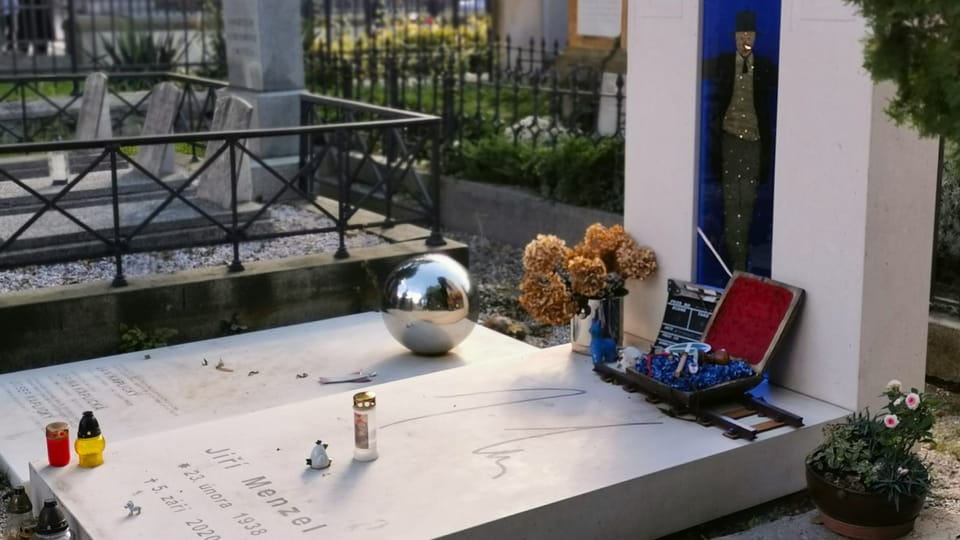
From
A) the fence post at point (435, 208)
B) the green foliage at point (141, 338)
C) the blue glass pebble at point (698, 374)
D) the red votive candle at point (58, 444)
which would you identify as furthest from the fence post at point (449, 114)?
the red votive candle at point (58, 444)

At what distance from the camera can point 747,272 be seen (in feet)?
19.0

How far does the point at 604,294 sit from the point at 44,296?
3.13m

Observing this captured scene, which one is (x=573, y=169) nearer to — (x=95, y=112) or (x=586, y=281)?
(x=586, y=281)

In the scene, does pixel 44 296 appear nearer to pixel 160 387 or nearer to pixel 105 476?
pixel 160 387

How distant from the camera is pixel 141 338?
687 cm

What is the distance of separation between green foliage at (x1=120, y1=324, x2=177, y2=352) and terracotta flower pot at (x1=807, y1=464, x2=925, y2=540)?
154 inches

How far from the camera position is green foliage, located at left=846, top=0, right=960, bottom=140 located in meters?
3.46

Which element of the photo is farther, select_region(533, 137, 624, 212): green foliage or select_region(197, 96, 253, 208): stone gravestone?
select_region(533, 137, 624, 212): green foliage

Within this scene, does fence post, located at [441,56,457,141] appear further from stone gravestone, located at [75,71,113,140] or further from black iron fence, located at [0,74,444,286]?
stone gravestone, located at [75,71,113,140]

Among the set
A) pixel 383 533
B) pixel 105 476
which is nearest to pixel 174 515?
pixel 105 476

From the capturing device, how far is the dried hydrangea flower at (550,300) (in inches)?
238
